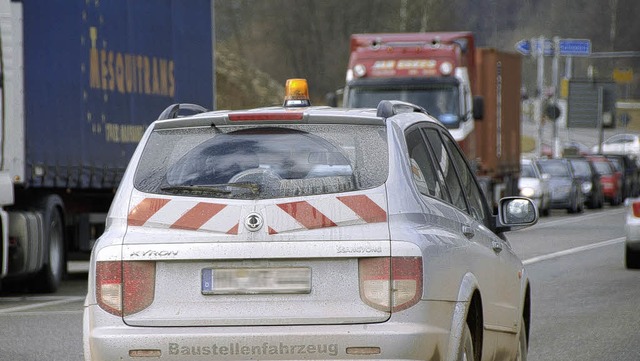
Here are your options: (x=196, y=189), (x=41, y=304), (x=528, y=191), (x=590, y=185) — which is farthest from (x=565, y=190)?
(x=196, y=189)

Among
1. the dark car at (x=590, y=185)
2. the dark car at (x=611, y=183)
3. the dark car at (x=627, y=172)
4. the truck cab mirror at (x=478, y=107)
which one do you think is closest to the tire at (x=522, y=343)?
the truck cab mirror at (x=478, y=107)

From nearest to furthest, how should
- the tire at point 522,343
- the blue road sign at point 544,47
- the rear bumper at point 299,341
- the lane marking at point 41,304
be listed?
the rear bumper at point 299,341 → the tire at point 522,343 → the lane marking at point 41,304 → the blue road sign at point 544,47

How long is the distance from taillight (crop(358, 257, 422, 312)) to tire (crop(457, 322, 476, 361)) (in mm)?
423

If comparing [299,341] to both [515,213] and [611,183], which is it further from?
[611,183]

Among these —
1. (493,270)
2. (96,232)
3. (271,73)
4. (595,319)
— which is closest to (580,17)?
(271,73)

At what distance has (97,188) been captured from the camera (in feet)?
64.8

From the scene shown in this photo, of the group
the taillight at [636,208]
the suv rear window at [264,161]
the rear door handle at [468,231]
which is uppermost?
the suv rear window at [264,161]

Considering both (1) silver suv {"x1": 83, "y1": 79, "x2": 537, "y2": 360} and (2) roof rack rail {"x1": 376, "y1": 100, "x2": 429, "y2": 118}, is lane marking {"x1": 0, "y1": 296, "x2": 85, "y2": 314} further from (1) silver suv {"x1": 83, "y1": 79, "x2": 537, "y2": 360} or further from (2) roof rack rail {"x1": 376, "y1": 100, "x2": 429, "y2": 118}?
(1) silver suv {"x1": 83, "y1": 79, "x2": 537, "y2": 360}

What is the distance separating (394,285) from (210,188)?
88 cm

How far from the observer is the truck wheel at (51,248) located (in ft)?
58.6

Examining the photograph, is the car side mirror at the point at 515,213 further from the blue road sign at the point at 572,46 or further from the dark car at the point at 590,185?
the blue road sign at the point at 572,46

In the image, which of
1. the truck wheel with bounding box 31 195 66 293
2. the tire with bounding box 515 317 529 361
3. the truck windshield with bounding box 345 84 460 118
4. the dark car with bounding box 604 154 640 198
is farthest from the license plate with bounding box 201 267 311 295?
the dark car with bounding box 604 154 640 198

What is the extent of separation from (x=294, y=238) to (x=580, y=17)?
275 ft

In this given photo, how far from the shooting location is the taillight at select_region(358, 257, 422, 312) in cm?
657
